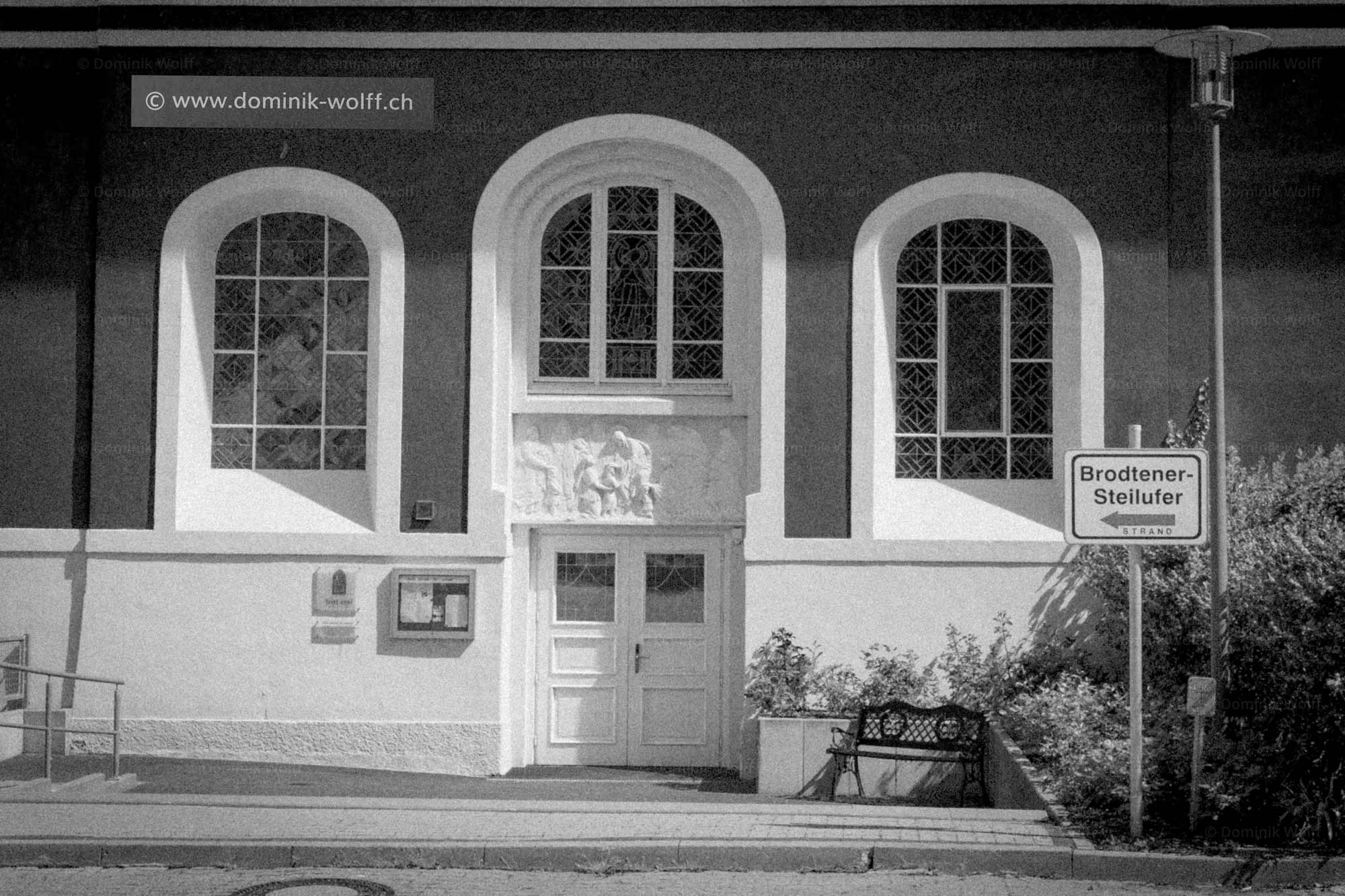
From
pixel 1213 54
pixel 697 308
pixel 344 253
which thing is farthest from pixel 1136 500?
pixel 344 253

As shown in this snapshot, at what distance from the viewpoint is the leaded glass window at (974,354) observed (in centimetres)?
1528

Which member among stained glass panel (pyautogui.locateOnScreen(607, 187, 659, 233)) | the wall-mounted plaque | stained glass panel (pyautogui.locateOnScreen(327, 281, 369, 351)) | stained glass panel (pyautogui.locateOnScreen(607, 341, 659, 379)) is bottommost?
the wall-mounted plaque

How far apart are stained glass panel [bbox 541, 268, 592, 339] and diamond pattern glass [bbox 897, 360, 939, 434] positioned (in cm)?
313

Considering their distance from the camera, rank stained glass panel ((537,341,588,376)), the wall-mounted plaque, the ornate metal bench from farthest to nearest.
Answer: stained glass panel ((537,341,588,376)) → the wall-mounted plaque → the ornate metal bench

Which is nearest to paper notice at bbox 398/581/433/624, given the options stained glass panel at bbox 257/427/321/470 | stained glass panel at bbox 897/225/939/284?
stained glass panel at bbox 257/427/321/470

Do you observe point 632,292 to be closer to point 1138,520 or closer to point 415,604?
point 415,604

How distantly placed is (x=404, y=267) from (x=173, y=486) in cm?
300

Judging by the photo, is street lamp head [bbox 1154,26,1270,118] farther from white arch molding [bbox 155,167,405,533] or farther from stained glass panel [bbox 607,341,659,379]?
white arch molding [bbox 155,167,405,533]

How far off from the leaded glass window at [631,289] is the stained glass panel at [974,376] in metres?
2.24

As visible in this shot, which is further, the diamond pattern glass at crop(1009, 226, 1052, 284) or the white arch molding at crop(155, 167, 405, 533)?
the diamond pattern glass at crop(1009, 226, 1052, 284)

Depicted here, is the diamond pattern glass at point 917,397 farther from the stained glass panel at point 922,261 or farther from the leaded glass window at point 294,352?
the leaded glass window at point 294,352

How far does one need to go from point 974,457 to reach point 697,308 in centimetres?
306

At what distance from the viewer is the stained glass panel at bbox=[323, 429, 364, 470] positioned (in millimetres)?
15367

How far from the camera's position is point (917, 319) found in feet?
50.4
